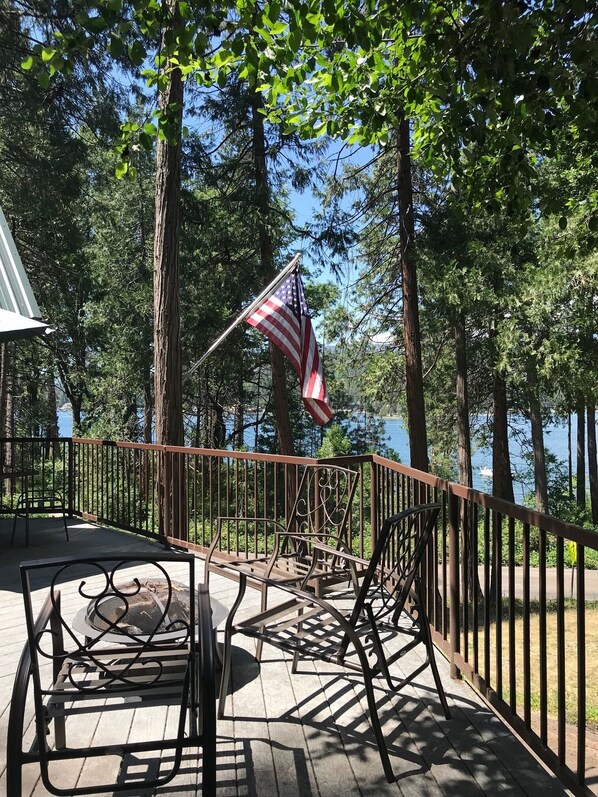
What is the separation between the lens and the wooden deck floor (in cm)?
223

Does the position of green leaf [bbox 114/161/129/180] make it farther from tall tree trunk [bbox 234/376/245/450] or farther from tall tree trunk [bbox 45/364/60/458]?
tall tree trunk [bbox 45/364/60/458]

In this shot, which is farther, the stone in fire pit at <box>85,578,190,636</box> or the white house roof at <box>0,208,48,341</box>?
the white house roof at <box>0,208,48,341</box>

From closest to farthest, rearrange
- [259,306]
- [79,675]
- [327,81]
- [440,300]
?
1. [79,675]
2. [327,81]
3. [259,306]
4. [440,300]

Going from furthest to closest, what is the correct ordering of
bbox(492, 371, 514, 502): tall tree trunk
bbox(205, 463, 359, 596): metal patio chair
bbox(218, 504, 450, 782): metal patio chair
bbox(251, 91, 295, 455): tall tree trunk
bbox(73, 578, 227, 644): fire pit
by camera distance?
1. bbox(492, 371, 514, 502): tall tree trunk
2. bbox(251, 91, 295, 455): tall tree trunk
3. bbox(205, 463, 359, 596): metal patio chair
4. bbox(73, 578, 227, 644): fire pit
5. bbox(218, 504, 450, 782): metal patio chair

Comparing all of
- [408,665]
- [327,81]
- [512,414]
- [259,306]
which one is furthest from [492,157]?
[512,414]

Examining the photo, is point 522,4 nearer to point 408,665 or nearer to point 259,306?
point 259,306

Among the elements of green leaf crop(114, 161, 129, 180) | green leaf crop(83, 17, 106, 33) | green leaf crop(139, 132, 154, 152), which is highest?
green leaf crop(83, 17, 106, 33)

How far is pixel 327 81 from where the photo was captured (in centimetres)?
420

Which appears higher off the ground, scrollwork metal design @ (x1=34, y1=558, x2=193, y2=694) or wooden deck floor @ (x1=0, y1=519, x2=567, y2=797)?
scrollwork metal design @ (x1=34, y1=558, x2=193, y2=694)

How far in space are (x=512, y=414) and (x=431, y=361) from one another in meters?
4.98

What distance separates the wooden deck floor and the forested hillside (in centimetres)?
323

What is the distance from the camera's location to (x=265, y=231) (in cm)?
1496

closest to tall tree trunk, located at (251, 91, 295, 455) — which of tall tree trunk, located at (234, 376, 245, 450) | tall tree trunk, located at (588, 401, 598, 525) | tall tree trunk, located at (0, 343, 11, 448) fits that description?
tall tree trunk, located at (234, 376, 245, 450)

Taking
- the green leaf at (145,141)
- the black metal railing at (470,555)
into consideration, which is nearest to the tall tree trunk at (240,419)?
the black metal railing at (470,555)
